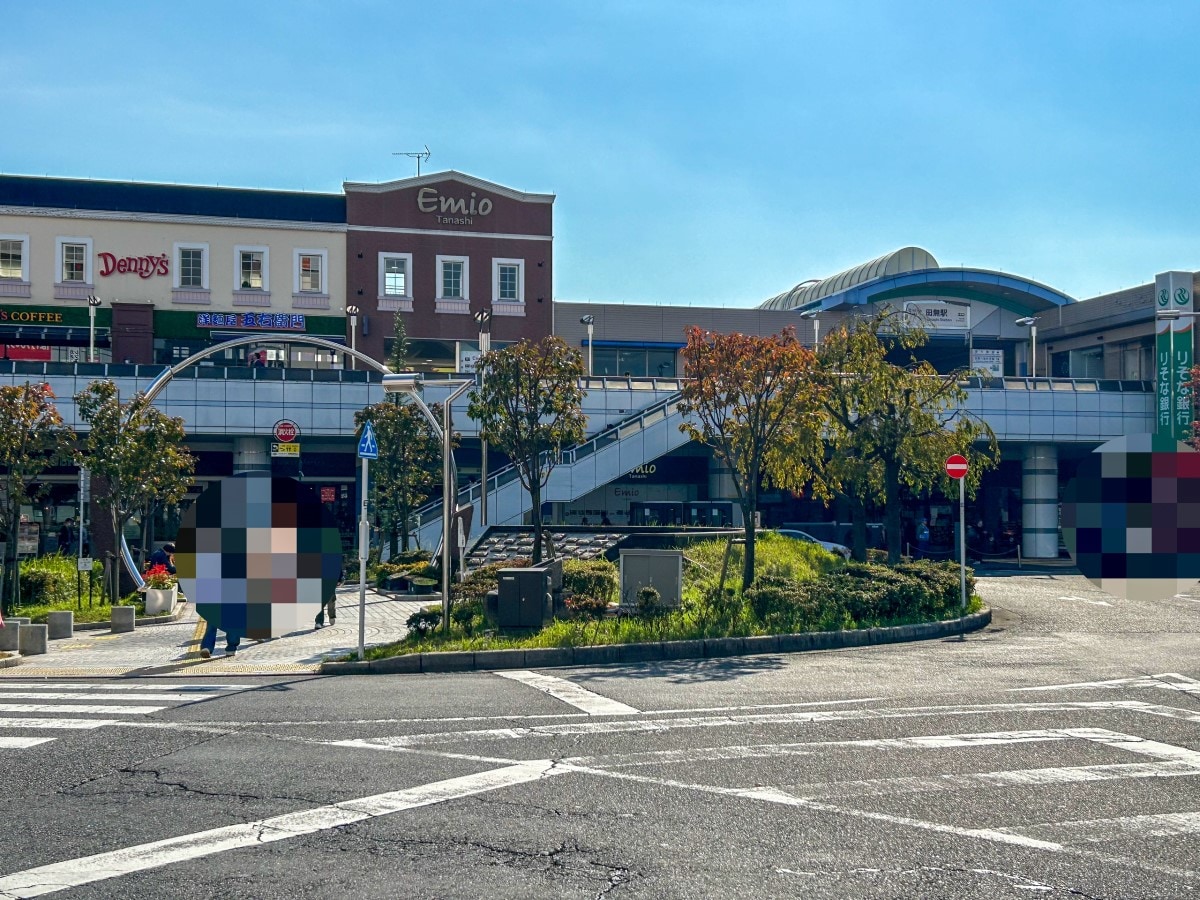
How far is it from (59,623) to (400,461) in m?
14.8

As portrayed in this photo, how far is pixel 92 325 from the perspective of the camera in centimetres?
4294

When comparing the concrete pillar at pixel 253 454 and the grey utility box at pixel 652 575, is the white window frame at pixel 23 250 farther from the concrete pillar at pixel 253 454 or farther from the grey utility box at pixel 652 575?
the grey utility box at pixel 652 575

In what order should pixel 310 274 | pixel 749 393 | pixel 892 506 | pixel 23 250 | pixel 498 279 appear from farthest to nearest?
pixel 498 279 → pixel 310 274 → pixel 23 250 → pixel 892 506 → pixel 749 393

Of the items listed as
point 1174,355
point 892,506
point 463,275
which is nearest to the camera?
point 892,506

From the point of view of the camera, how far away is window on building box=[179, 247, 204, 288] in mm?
48438

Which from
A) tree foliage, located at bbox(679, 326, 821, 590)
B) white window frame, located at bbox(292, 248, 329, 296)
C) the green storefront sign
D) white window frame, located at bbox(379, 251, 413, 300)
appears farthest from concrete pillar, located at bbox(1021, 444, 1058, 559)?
white window frame, located at bbox(292, 248, 329, 296)

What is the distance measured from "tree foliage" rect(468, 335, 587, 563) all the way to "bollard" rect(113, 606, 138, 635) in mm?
8352

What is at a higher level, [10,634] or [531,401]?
[531,401]

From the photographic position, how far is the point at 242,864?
6.74 meters

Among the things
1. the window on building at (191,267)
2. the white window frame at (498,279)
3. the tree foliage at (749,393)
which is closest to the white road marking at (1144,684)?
the tree foliage at (749,393)

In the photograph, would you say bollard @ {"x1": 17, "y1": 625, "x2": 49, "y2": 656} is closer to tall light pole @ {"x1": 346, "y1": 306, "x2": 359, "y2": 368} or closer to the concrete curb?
the concrete curb

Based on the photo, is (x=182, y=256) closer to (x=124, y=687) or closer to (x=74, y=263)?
(x=74, y=263)

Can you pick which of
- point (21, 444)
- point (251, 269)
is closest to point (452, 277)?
point (251, 269)

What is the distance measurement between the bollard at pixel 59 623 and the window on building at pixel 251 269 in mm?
31190
